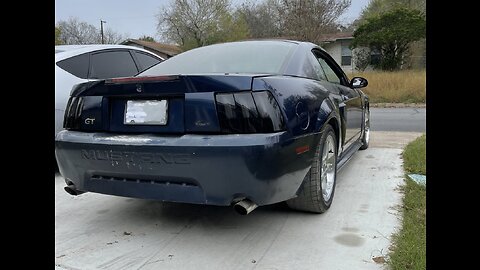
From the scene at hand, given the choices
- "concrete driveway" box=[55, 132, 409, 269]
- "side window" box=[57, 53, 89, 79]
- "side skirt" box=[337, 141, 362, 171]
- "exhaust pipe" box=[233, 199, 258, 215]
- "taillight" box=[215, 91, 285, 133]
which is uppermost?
"side window" box=[57, 53, 89, 79]

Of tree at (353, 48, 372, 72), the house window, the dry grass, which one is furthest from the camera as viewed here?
the house window

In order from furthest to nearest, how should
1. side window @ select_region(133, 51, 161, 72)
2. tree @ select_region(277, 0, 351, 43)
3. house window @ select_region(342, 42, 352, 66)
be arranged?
1. house window @ select_region(342, 42, 352, 66)
2. tree @ select_region(277, 0, 351, 43)
3. side window @ select_region(133, 51, 161, 72)

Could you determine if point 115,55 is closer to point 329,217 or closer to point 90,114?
point 90,114

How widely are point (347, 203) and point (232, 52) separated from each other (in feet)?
5.23

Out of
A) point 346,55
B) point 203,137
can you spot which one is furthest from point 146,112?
point 346,55

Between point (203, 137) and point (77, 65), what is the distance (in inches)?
119

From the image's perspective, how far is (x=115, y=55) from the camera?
212 inches

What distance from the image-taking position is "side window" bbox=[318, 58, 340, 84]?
3.68 meters

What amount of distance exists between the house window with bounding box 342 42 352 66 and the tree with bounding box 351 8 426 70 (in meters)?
3.46

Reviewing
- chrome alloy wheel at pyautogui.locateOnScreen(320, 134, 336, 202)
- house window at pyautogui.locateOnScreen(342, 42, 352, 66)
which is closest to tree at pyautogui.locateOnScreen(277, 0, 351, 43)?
house window at pyautogui.locateOnScreen(342, 42, 352, 66)

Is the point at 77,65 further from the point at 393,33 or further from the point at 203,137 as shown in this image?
the point at 393,33

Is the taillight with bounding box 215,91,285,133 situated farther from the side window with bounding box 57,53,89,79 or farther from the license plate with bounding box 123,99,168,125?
the side window with bounding box 57,53,89,79

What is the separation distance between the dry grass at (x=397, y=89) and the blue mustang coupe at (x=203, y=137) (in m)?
15.5
